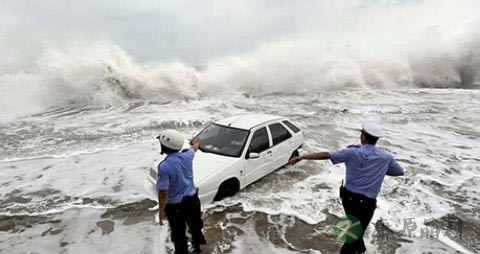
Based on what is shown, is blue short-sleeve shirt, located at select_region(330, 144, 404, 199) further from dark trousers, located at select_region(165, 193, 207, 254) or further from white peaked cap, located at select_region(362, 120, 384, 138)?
dark trousers, located at select_region(165, 193, 207, 254)

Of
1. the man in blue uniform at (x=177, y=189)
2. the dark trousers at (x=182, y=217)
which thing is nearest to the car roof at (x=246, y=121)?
the man in blue uniform at (x=177, y=189)

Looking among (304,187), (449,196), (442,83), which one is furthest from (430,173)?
(442,83)

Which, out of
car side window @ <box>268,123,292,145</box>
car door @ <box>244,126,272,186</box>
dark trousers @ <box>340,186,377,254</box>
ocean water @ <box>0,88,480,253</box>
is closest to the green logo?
dark trousers @ <box>340,186,377,254</box>

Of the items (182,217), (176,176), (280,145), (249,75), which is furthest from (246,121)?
(249,75)

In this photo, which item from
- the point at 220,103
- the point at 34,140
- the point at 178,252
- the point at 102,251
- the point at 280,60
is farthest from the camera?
the point at 280,60

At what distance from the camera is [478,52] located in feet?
89.0

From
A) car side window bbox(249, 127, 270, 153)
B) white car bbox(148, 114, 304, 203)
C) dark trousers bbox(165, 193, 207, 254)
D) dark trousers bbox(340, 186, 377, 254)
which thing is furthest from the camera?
car side window bbox(249, 127, 270, 153)

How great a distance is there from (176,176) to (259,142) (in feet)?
11.5

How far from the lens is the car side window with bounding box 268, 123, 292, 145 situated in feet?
24.0

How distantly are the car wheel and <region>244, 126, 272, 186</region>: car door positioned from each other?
1.04 ft

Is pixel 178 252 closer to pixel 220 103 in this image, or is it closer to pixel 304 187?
pixel 304 187

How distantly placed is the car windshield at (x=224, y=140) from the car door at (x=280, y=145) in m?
0.78

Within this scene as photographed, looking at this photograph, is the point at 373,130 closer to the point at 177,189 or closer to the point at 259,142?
the point at 177,189

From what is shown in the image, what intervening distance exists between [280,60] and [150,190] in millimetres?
21630
